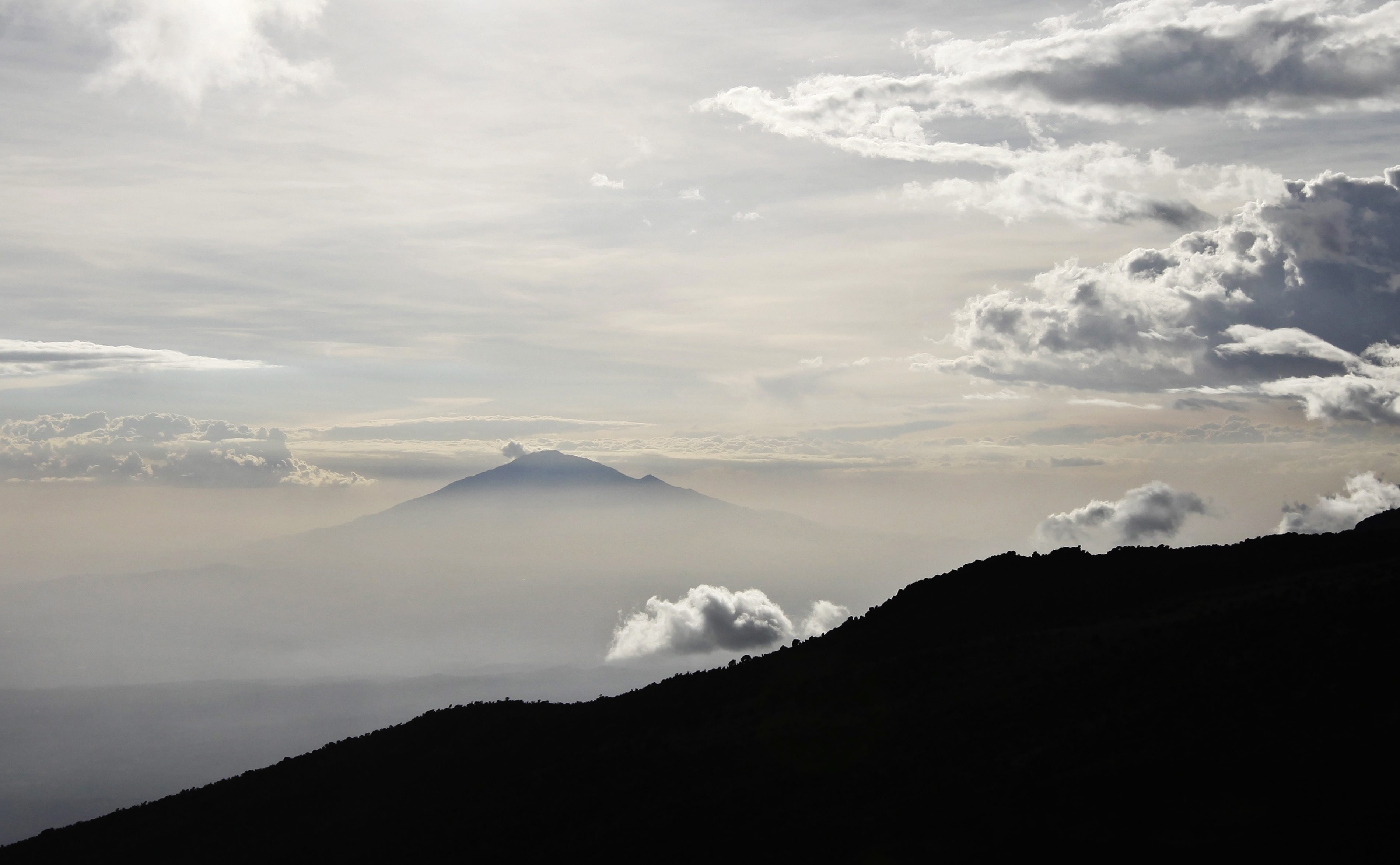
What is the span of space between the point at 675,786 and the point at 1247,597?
33.1 metres

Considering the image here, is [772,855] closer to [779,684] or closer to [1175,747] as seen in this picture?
[1175,747]

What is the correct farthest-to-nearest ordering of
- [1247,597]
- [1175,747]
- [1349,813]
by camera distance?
[1247,597]
[1175,747]
[1349,813]

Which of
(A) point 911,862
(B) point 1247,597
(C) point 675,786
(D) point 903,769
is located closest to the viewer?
(A) point 911,862

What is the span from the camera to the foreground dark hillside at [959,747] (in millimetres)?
29062

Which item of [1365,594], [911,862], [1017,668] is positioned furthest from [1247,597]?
[911,862]

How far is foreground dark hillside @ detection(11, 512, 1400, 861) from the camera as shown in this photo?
95.3ft

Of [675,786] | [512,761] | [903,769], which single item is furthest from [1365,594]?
[512,761]

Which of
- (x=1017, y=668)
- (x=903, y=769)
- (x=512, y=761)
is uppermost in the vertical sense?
(x=1017, y=668)

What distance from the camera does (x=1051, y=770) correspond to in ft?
108

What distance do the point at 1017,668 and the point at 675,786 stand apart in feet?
62.2

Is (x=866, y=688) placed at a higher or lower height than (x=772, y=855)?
higher

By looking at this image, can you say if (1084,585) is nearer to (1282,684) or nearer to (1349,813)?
(1282,684)

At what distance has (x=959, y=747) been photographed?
38.9m

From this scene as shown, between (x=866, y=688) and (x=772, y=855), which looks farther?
(x=866, y=688)
